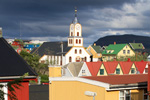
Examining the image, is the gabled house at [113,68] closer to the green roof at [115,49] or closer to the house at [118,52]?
the house at [118,52]

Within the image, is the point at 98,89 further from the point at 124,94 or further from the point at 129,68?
the point at 129,68

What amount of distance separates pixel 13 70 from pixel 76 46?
9362cm

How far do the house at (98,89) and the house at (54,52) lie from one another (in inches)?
2956

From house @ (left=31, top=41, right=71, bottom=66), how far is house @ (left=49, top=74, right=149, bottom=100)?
75079mm

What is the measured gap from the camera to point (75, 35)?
4203 inches

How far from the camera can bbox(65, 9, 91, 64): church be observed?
340 ft

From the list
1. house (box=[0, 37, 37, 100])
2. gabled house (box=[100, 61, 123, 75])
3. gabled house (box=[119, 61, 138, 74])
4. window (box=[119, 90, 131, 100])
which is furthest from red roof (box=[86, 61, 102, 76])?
house (box=[0, 37, 37, 100])

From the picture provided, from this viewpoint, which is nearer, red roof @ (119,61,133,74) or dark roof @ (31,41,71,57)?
red roof @ (119,61,133,74)

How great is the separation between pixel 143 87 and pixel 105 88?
318 centimetres

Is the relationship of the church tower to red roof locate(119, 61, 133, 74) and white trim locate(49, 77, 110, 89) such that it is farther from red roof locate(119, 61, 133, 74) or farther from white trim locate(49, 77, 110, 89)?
white trim locate(49, 77, 110, 89)

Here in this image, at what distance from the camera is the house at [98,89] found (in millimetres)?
19125

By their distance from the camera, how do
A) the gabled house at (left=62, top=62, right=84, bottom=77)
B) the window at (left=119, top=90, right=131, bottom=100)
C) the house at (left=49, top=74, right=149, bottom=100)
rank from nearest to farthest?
1. the house at (left=49, top=74, right=149, bottom=100)
2. the window at (left=119, top=90, right=131, bottom=100)
3. the gabled house at (left=62, top=62, right=84, bottom=77)

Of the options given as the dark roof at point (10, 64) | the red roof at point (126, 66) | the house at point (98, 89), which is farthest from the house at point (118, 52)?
the dark roof at point (10, 64)

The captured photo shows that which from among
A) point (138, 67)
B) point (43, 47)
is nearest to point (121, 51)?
point (43, 47)
